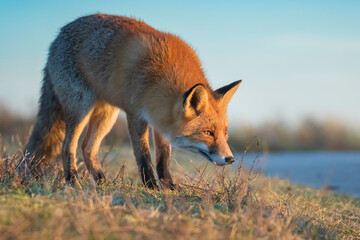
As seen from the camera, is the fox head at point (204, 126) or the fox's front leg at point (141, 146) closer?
the fox head at point (204, 126)

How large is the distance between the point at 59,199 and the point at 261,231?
157cm

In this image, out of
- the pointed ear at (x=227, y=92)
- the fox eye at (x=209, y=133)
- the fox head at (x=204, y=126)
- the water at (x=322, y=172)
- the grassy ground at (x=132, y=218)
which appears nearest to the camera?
the grassy ground at (x=132, y=218)

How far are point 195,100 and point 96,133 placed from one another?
77.8 inches

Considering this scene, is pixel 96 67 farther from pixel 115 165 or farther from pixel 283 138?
pixel 283 138

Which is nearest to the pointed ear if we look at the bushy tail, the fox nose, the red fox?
the red fox

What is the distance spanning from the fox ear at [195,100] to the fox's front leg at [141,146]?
0.74m

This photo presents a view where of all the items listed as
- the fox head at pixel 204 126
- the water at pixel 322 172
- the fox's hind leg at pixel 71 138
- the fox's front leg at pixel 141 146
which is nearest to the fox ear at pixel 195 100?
the fox head at pixel 204 126

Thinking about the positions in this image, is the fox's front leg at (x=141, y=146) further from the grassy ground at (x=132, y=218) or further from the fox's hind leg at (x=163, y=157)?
the grassy ground at (x=132, y=218)

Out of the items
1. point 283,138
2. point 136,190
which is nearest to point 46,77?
point 136,190

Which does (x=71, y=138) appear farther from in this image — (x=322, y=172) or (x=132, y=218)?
(x=322, y=172)

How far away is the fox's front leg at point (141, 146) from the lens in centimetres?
450

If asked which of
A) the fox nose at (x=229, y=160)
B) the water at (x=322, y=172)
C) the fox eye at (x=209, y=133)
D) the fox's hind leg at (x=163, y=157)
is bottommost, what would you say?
the water at (x=322, y=172)

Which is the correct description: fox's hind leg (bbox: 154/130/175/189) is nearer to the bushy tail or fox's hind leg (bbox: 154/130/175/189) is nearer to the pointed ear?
the pointed ear

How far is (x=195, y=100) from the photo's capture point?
4176 mm
